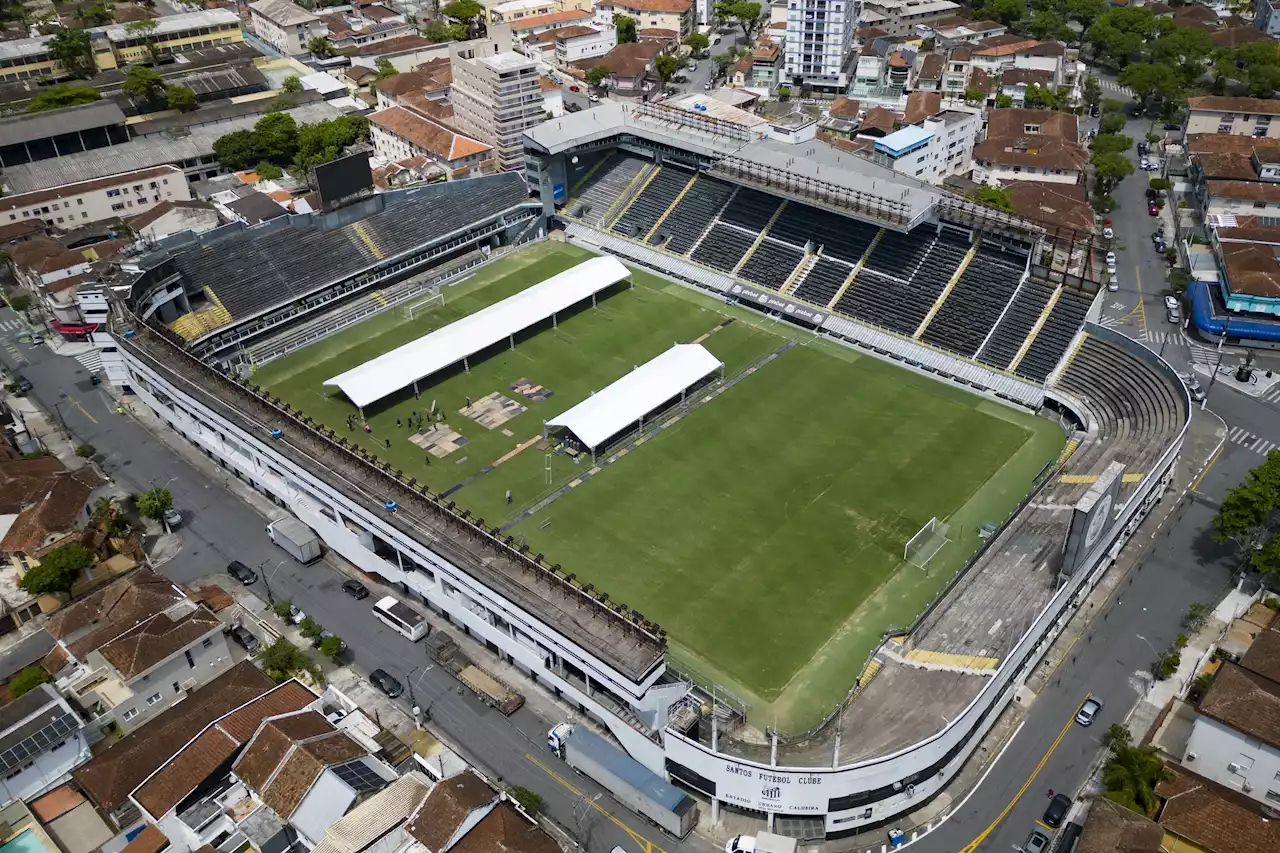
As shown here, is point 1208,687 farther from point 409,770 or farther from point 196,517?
point 196,517

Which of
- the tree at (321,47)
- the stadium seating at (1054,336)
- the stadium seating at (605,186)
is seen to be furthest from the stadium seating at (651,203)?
the tree at (321,47)

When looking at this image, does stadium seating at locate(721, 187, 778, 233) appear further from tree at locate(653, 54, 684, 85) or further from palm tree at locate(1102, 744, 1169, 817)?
palm tree at locate(1102, 744, 1169, 817)

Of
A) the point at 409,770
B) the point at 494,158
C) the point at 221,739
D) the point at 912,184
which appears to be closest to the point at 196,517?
the point at 221,739

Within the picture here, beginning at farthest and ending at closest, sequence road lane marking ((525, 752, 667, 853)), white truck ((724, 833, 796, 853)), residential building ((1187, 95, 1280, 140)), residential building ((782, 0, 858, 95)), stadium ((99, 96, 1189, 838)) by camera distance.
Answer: residential building ((782, 0, 858, 95))
residential building ((1187, 95, 1280, 140))
stadium ((99, 96, 1189, 838))
road lane marking ((525, 752, 667, 853))
white truck ((724, 833, 796, 853))

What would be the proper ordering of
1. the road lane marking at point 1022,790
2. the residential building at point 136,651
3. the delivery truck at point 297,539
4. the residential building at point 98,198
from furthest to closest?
the residential building at point 98,198
the delivery truck at point 297,539
the residential building at point 136,651
the road lane marking at point 1022,790

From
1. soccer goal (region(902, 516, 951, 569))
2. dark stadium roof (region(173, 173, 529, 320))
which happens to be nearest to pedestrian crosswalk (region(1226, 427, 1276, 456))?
soccer goal (region(902, 516, 951, 569))

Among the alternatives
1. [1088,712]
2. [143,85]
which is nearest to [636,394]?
[1088,712]

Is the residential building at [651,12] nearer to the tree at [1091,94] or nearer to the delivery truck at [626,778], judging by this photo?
the tree at [1091,94]
